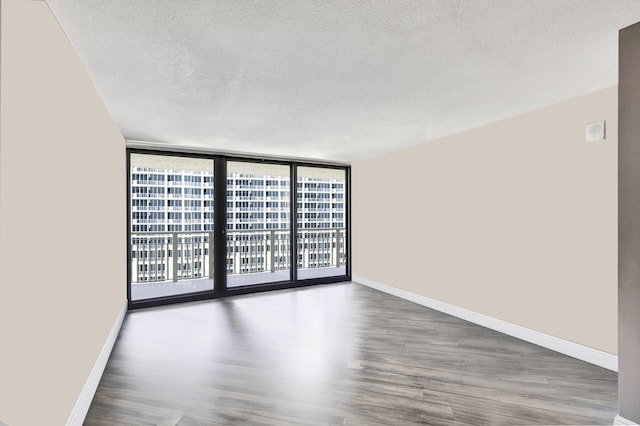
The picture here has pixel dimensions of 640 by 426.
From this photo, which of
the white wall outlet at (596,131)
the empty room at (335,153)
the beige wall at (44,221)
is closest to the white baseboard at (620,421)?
the empty room at (335,153)

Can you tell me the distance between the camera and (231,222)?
5.92 metres

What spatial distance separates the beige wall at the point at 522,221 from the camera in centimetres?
275

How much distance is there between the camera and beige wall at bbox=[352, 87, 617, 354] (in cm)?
275

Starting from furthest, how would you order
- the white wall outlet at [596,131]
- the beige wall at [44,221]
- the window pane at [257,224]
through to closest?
the window pane at [257,224] < the white wall outlet at [596,131] < the beige wall at [44,221]

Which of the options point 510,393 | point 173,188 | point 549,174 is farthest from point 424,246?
point 173,188

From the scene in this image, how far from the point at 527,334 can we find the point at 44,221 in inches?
163

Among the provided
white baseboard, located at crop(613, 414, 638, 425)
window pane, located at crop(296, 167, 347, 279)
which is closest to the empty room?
white baseboard, located at crop(613, 414, 638, 425)

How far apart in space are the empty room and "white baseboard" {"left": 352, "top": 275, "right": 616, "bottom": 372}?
2 centimetres

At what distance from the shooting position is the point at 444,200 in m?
4.36

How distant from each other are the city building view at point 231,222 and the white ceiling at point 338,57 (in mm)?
1745

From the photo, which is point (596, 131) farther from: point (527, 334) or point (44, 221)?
A: point (44, 221)

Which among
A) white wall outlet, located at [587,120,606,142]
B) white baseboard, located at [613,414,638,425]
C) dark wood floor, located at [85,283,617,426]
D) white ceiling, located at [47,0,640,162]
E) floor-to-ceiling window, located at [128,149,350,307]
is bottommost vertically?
dark wood floor, located at [85,283,617,426]

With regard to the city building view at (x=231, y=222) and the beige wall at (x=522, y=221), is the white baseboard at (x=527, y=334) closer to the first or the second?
the beige wall at (x=522, y=221)

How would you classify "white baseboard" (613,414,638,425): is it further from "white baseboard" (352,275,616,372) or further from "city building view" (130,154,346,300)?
"city building view" (130,154,346,300)
